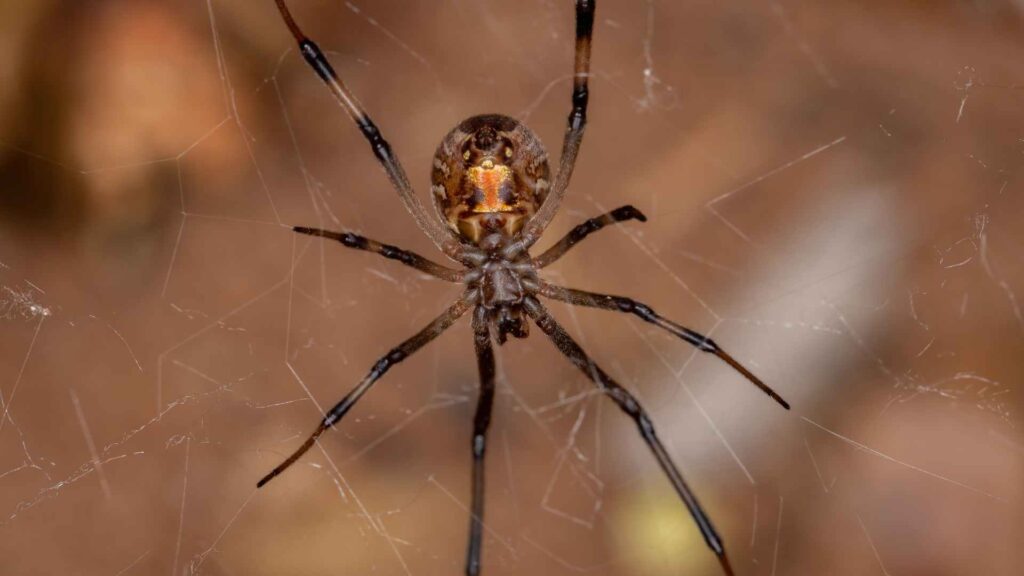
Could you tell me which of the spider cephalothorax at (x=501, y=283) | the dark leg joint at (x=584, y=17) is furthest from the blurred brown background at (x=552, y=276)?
the dark leg joint at (x=584, y=17)

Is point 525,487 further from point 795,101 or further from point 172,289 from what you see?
point 795,101

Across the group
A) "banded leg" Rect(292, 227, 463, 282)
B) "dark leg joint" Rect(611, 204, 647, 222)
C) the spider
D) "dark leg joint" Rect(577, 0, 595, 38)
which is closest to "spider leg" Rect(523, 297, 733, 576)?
the spider

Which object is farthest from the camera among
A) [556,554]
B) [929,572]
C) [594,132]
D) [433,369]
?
[594,132]

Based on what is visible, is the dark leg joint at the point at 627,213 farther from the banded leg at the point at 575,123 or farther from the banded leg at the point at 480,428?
the banded leg at the point at 480,428

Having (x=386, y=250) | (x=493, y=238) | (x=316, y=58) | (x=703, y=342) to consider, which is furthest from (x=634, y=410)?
(x=316, y=58)

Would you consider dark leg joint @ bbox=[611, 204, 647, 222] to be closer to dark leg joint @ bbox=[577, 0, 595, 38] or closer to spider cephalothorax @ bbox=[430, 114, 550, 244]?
spider cephalothorax @ bbox=[430, 114, 550, 244]

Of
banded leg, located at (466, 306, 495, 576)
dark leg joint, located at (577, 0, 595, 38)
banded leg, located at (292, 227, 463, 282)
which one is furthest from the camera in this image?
dark leg joint, located at (577, 0, 595, 38)

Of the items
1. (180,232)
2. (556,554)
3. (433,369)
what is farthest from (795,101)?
(180,232)
